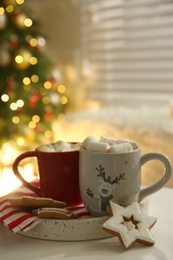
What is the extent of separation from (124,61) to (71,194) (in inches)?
67.3

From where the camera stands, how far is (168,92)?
228 centimetres

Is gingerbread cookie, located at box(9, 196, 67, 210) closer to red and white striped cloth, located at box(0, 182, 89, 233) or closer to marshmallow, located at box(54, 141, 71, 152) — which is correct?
red and white striped cloth, located at box(0, 182, 89, 233)

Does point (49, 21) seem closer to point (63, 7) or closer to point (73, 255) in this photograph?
point (63, 7)

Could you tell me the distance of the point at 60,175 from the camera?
839mm

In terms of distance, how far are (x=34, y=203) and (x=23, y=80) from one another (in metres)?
1.55

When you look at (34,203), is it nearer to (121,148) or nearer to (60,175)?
(60,175)

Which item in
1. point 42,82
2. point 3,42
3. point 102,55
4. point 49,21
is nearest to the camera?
point 3,42

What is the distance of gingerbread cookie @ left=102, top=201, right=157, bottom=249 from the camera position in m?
0.71

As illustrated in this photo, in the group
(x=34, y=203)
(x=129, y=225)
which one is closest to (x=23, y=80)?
(x=34, y=203)

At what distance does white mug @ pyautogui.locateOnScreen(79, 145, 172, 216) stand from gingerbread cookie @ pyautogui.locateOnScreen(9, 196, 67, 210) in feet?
0.18

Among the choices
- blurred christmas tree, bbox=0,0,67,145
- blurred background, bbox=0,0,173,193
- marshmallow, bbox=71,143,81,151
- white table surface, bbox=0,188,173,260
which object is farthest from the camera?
blurred christmas tree, bbox=0,0,67,145

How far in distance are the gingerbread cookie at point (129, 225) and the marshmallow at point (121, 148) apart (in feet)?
0.30

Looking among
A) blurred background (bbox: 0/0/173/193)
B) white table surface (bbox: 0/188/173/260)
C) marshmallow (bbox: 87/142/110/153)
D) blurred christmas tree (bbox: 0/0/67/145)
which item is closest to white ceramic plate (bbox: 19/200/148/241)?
white table surface (bbox: 0/188/173/260)

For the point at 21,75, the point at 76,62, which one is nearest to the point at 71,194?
the point at 21,75
